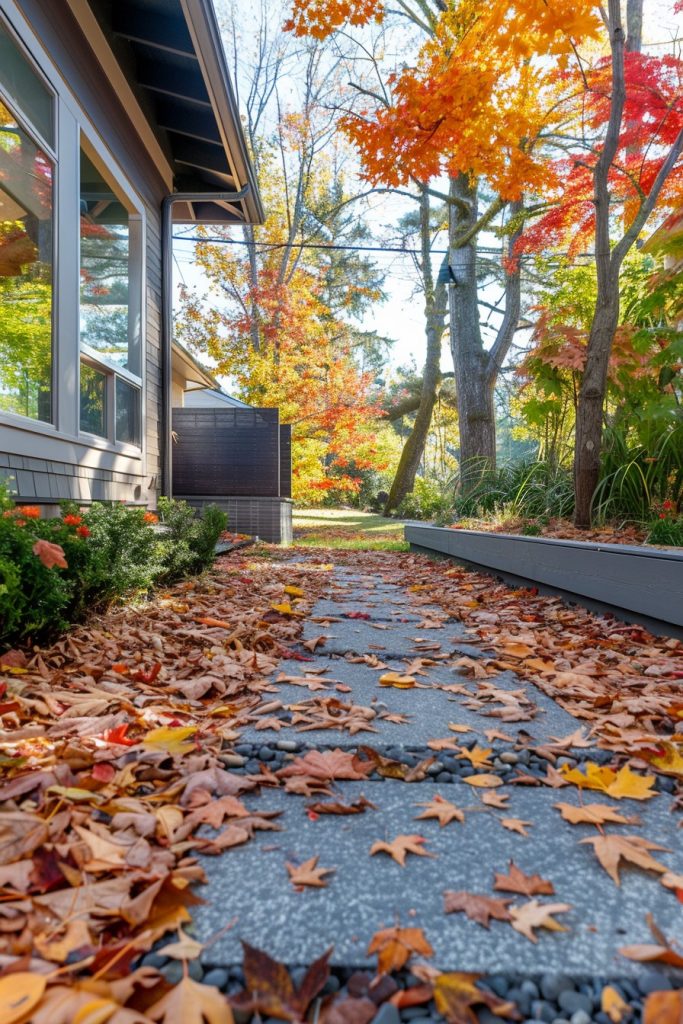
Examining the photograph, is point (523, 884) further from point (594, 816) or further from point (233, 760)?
point (233, 760)

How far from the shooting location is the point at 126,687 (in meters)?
2.01

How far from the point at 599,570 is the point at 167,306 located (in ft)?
15.3

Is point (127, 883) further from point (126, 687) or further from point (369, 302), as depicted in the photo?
point (369, 302)

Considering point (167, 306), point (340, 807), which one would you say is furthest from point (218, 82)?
point (340, 807)

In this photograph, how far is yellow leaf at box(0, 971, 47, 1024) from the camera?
2.55 feet

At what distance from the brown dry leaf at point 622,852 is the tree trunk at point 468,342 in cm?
691

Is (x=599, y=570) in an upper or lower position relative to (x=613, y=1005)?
upper

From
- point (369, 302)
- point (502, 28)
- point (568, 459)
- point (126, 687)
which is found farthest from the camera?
point (369, 302)

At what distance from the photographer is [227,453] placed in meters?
8.84

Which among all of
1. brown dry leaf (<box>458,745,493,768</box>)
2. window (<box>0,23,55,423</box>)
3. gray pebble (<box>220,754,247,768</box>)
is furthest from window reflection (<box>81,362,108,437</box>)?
brown dry leaf (<box>458,745,493,768</box>)

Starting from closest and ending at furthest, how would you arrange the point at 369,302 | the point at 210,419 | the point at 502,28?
the point at 502,28 → the point at 210,419 → the point at 369,302

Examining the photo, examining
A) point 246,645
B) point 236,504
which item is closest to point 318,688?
point 246,645

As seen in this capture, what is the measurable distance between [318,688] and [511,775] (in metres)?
0.76

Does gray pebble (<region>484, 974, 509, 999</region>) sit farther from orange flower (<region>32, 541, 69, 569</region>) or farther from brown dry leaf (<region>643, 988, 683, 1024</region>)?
orange flower (<region>32, 541, 69, 569</region>)
